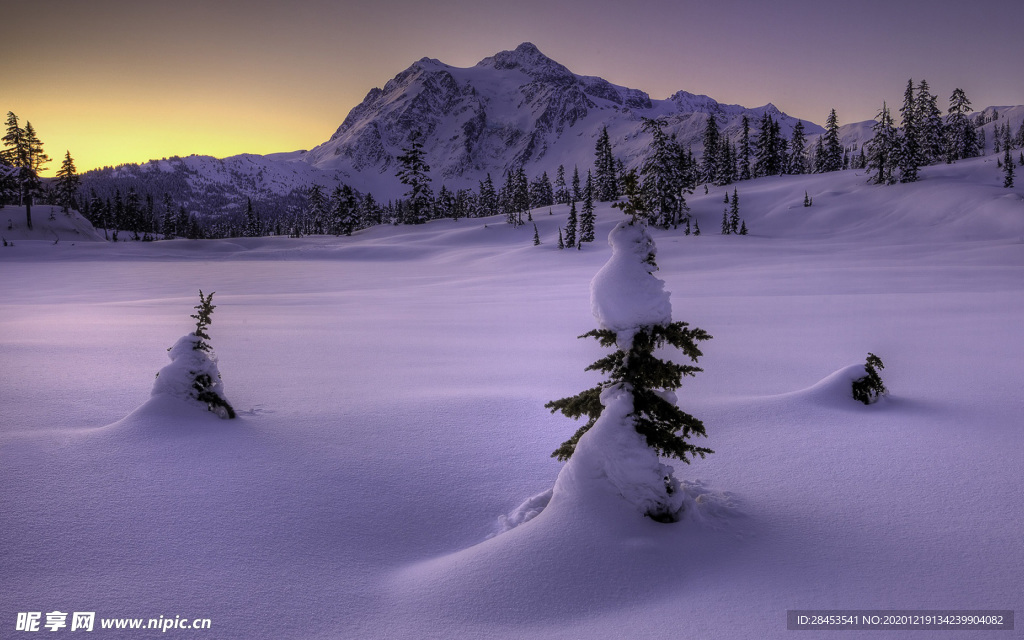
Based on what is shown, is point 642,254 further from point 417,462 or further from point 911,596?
point 417,462

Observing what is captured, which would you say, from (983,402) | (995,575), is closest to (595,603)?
(995,575)

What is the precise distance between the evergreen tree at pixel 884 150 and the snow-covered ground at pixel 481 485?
172 feet

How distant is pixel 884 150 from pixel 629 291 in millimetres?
66382

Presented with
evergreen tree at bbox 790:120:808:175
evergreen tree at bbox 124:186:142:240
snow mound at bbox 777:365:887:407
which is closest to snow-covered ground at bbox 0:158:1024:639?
snow mound at bbox 777:365:887:407

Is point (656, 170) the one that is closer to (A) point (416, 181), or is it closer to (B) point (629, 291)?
(A) point (416, 181)

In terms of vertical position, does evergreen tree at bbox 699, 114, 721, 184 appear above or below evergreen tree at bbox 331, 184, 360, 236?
above

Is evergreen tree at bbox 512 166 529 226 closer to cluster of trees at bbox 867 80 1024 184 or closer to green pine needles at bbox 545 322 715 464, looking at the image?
cluster of trees at bbox 867 80 1024 184

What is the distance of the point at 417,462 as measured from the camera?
5254mm

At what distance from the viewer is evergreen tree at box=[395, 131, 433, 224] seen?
7294 centimetres

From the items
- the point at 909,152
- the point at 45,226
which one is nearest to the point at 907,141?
the point at 909,152

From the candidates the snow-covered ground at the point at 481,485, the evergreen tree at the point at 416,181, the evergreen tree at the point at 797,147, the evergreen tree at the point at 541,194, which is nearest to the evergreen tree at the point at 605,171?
the evergreen tree at the point at 541,194

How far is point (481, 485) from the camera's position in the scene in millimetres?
4914

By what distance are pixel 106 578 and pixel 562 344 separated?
8961 mm

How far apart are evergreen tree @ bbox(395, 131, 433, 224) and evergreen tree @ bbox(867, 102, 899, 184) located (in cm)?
5675
